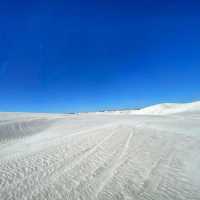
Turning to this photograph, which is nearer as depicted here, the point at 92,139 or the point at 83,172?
the point at 83,172

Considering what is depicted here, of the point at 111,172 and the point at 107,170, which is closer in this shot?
the point at 111,172

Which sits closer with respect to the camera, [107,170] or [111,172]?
[111,172]

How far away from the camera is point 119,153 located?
957 centimetres

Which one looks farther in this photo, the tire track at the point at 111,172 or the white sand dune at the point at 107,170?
the tire track at the point at 111,172

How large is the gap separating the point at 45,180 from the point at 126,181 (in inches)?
118

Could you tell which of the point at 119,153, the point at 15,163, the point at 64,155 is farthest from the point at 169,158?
the point at 15,163

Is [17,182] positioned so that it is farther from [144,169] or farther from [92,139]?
[92,139]

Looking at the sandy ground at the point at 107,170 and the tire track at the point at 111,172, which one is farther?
the tire track at the point at 111,172

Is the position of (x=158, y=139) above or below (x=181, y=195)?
above

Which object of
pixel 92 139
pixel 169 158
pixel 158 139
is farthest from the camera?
pixel 92 139

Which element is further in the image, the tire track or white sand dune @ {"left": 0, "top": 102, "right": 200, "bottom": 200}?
the tire track

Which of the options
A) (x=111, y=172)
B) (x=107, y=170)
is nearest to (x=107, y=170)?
(x=107, y=170)

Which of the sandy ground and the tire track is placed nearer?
the sandy ground

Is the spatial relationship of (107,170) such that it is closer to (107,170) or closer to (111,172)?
(107,170)
